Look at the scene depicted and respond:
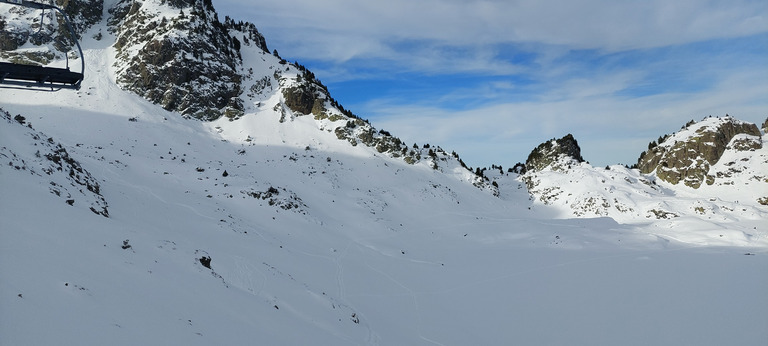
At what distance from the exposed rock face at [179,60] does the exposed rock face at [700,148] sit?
8844cm

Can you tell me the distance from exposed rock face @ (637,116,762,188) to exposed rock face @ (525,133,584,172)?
17.0 meters

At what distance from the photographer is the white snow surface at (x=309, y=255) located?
1004 cm

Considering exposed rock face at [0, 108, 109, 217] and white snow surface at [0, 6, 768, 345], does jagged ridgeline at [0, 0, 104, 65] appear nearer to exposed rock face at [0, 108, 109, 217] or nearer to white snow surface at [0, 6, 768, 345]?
white snow surface at [0, 6, 768, 345]

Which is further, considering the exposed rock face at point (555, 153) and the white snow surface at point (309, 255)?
the exposed rock face at point (555, 153)

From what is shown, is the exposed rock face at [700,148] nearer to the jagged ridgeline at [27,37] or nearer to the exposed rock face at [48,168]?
the exposed rock face at [48,168]

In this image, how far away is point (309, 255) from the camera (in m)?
27.8

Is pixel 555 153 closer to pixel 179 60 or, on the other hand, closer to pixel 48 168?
pixel 179 60

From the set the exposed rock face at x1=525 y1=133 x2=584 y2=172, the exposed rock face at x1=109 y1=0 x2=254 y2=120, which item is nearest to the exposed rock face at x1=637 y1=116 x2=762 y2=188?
the exposed rock face at x1=525 y1=133 x2=584 y2=172

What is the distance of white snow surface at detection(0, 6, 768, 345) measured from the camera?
10.0 meters

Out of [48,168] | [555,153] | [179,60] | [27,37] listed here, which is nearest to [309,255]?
[48,168]

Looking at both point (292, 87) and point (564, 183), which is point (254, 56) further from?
point (564, 183)

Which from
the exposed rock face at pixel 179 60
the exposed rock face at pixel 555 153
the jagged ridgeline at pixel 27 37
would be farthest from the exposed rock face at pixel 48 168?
the exposed rock face at pixel 555 153

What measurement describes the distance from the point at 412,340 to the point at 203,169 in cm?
3650

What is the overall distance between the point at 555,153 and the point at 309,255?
75484 mm
